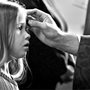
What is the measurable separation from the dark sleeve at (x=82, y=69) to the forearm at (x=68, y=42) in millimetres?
38

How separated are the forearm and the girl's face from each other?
3.3 inches

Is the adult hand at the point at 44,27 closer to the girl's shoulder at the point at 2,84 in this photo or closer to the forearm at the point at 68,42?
the forearm at the point at 68,42

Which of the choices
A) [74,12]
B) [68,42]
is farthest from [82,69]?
[74,12]

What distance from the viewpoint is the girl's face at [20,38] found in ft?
1.88

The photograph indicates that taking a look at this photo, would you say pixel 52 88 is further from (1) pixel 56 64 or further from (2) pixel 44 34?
(2) pixel 44 34

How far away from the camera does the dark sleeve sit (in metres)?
0.58

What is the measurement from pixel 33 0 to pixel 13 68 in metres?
0.16

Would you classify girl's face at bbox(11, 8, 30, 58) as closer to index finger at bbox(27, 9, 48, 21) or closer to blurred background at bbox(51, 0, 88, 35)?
index finger at bbox(27, 9, 48, 21)

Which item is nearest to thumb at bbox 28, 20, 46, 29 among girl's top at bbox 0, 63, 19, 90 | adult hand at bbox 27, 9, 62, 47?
adult hand at bbox 27, 9, 62, 47

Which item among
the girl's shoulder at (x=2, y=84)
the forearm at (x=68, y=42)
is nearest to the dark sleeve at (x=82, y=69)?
the forearm at (x=68, y=42)

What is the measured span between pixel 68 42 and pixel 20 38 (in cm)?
12

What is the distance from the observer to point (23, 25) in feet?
1.91

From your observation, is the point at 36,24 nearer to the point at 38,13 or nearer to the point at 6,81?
the point at 38,13

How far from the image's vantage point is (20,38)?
59 centimetres
